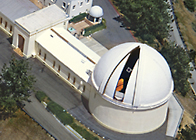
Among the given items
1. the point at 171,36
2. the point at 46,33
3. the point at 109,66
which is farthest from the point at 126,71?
the point at 171,36

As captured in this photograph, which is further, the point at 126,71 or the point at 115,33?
the point at 115,33

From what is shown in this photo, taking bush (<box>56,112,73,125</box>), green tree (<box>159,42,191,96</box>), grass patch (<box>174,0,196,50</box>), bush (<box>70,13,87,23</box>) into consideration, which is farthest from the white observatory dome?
grass patch (<box>174,0,196,50</box>)

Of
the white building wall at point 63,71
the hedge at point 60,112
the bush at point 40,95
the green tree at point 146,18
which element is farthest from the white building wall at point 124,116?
the green tree at point 146,18

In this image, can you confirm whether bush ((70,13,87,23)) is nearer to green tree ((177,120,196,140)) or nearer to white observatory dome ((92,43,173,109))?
white observatory dome ((92,43,173,109))

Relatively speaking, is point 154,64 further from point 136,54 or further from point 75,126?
point 75,126

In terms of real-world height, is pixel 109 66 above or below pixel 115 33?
above

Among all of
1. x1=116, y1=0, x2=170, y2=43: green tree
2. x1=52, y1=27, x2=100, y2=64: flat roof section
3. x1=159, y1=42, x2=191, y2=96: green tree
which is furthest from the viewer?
x1=116, y1=0, x2=170, y2=43: green tree
